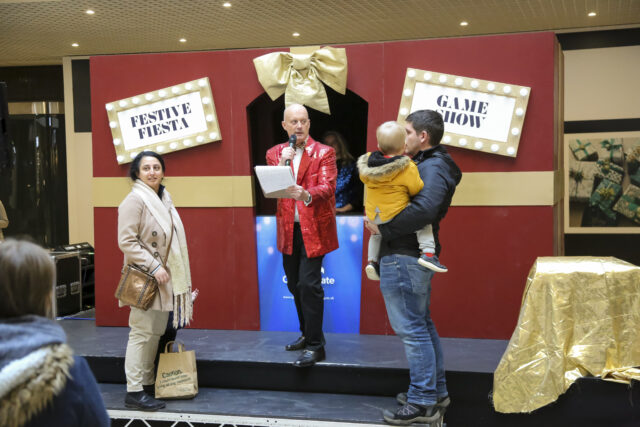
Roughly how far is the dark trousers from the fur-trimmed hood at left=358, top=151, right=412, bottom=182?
2.93 ft

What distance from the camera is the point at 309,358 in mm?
3855

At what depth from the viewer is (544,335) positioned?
3.47m

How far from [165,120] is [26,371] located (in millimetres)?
3574

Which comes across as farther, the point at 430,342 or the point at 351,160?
the point at 351,160

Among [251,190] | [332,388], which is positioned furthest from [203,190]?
[332,388]

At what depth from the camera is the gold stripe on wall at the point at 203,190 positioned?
15.7 ft

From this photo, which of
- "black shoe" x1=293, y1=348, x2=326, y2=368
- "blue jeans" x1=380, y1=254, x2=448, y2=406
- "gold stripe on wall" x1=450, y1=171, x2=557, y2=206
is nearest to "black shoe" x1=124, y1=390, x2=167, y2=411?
"black shoe" x1=293, y1=348, x2=326, y2=368

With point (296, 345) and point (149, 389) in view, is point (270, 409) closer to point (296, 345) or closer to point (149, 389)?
point (296, 345)

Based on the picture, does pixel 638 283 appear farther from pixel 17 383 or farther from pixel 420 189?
pixel 17 383

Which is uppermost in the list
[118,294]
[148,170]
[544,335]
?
[148,170]

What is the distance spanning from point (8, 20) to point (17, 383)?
7954 millimetres

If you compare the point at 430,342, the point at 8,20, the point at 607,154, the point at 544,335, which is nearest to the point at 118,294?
the point at 430,342

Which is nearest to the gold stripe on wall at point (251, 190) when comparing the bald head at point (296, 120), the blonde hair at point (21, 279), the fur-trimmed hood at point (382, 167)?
the bald head at point (296, 120)

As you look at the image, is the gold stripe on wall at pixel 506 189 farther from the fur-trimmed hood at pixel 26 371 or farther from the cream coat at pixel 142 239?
the fur-trimmed hood at pixel 26 371
